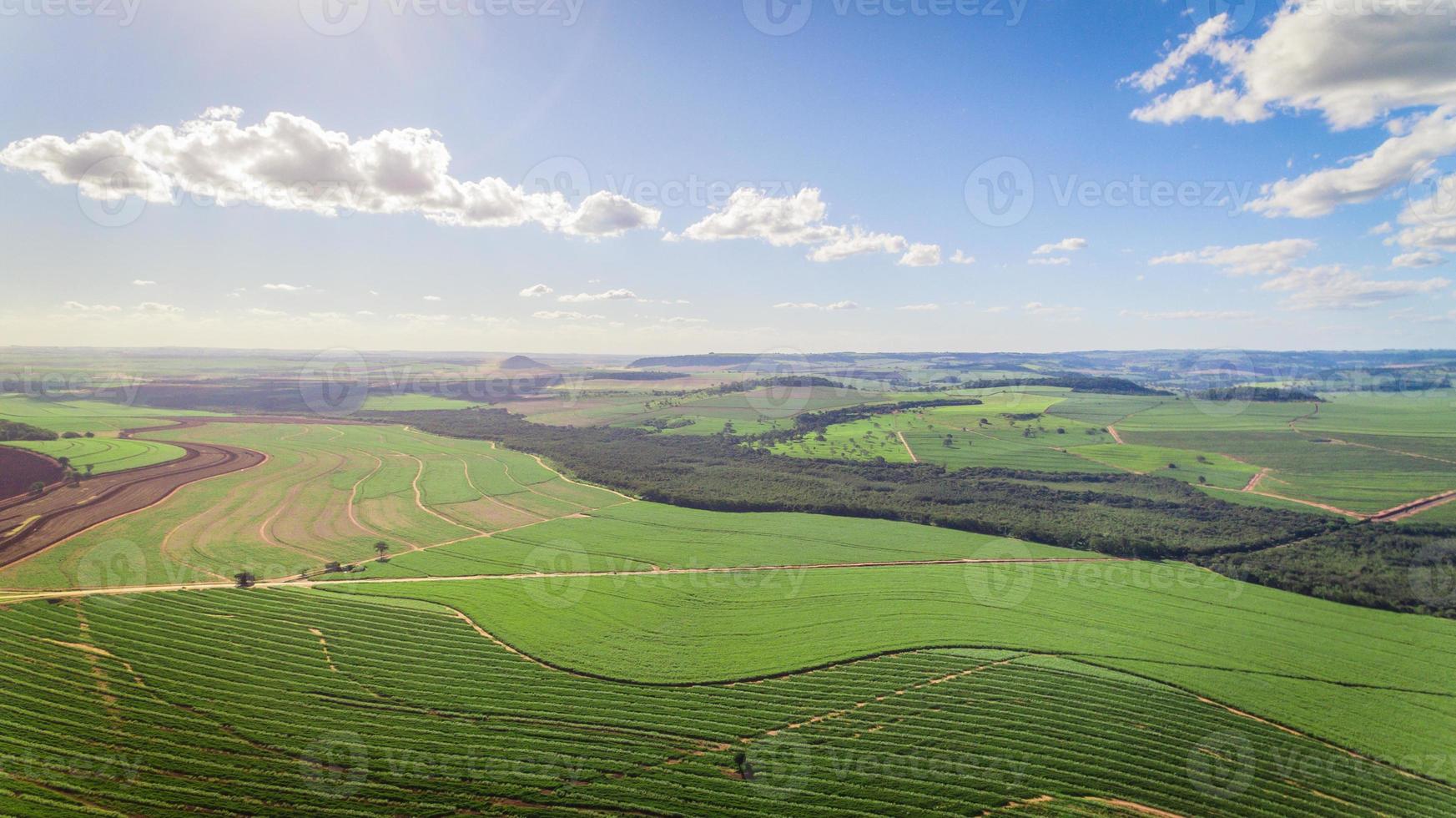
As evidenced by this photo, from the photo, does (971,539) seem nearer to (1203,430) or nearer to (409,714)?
(409,714)

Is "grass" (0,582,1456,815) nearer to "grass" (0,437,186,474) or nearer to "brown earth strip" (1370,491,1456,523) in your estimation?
"brown earth strip" (1370,491,1456,523)

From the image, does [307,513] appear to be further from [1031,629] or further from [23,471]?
[1031,629]

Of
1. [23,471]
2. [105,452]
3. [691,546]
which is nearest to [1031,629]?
[691,546]

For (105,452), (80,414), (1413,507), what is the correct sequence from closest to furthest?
(1413,507), (105,452), (80,414)

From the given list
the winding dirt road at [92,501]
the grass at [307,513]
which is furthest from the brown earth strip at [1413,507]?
the winding dirt road at [92,501]

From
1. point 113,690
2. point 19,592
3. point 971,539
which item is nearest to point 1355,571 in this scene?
point 971,539

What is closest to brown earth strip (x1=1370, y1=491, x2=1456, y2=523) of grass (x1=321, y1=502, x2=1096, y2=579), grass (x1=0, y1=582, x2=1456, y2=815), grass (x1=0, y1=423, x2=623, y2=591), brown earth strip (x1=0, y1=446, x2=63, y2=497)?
grass (x1=321, y1=502, x2=1096, y2=579)
